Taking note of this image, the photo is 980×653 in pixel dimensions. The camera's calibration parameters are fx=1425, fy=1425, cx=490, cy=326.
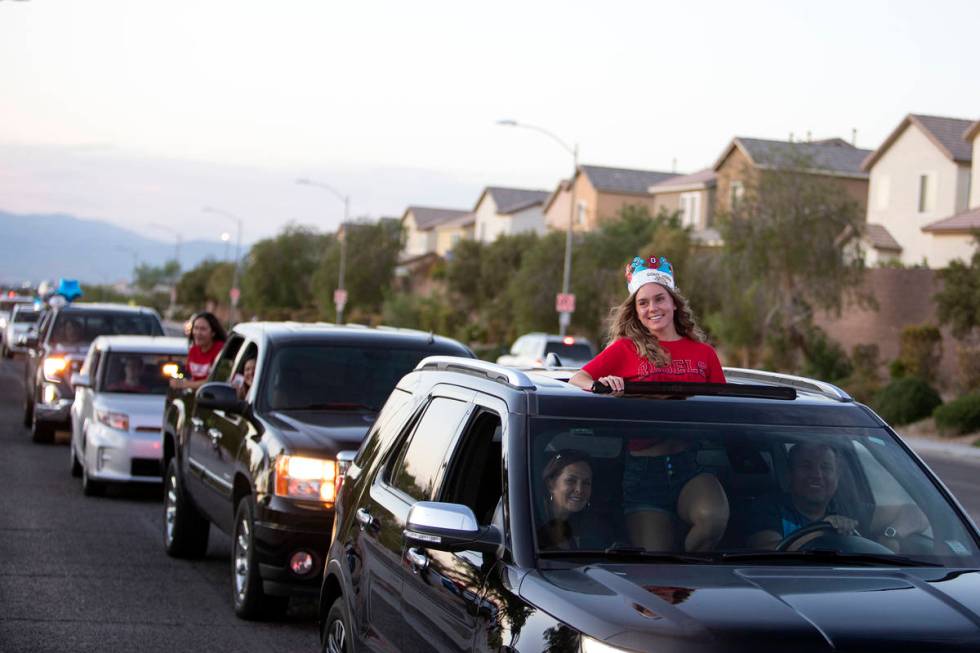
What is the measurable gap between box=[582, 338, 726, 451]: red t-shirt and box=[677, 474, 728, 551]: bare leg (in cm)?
124

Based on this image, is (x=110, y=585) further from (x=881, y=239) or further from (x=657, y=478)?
(x=881, y=239)

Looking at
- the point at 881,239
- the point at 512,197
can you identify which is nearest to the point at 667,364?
the point at 881,239

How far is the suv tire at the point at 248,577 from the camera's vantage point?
8648mm

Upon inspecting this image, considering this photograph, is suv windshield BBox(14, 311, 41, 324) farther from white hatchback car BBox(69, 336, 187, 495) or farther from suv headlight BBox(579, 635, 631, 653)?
suv headlight BBox(579, 635, 631, 653)

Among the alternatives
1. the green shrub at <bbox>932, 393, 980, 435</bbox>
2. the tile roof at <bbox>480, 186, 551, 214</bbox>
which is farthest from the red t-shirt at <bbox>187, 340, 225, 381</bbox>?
the tile roof at <bbox>480, 186, 551, 214</bbox>

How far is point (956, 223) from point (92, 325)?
34190 mm

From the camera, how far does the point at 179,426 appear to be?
11.8 meters

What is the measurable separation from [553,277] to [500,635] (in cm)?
5252

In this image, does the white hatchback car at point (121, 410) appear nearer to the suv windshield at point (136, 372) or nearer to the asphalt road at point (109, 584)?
the suv windshield at point (136, 372)

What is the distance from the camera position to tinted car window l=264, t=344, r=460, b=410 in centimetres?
984

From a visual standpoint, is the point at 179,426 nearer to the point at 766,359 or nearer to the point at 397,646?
the point at 397,646

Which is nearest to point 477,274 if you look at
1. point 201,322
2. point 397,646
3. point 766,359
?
point 766,359

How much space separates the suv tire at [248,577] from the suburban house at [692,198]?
61.5 meters


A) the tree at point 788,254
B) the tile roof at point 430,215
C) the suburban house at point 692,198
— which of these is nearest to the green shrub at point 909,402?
the tree at point 788,254
